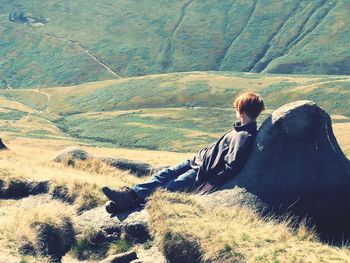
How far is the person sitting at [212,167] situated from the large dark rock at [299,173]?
330 millimetres

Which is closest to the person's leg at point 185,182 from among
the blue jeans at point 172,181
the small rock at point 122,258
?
the blue jeans at point 172,181

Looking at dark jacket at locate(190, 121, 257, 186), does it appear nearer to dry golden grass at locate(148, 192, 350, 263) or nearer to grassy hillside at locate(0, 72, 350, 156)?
dry golden grass at locate(148, 192, 350, 263)

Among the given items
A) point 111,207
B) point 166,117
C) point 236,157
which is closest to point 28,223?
point 111,207

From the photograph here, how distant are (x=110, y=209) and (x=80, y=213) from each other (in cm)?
146

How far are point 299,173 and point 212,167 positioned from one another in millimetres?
2554

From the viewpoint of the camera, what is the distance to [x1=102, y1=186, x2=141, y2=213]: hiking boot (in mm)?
17141

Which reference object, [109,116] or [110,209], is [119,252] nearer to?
[110,209]

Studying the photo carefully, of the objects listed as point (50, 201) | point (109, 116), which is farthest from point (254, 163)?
point (109, 116)

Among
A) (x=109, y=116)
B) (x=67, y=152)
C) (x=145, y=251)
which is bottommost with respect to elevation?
(x=109, y=116)

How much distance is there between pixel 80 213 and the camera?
18250 mm

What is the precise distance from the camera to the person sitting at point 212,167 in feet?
55.8

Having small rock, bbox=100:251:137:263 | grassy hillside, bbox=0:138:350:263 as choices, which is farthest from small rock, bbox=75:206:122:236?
small rock, bbox=100:251:137:263

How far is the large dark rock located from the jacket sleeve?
187 mm

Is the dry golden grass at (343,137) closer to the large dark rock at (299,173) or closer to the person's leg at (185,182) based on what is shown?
the person's leg at (185,182)
